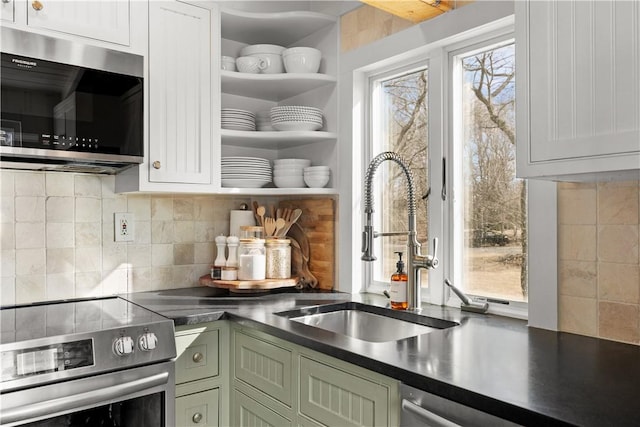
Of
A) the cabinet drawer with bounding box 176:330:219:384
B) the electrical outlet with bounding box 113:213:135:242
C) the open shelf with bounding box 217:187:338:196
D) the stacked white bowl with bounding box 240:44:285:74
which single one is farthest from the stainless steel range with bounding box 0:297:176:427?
the stacked white bowl with bounding box 240:44:285:74

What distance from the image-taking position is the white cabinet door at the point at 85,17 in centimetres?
188

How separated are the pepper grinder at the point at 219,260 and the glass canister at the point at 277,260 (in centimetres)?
22

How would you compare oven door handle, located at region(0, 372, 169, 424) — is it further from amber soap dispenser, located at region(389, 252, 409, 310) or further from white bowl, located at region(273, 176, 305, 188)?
white bowl, located at region(273, 176, 305, 188)

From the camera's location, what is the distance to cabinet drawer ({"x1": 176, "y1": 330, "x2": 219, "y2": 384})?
1905mm

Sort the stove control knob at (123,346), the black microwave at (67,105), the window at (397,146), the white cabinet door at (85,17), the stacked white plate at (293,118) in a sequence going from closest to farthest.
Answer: the stove control knob at (123,346), the black microwave at (67,105), the white cabinet door at (85,17), the window at (397,146), the stacked white plate at (293,118)

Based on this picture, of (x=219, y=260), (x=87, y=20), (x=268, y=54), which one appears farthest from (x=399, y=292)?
(x=87, y=20)

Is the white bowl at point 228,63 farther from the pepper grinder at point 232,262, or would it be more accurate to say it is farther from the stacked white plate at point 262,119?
the pepper grinder at point 232,262

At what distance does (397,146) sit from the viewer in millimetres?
2375

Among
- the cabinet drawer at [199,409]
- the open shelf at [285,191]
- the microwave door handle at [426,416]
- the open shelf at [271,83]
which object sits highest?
the open shelf at [271,83]

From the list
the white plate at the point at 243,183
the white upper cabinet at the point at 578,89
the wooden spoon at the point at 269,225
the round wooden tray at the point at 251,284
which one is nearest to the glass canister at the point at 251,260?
the round wooden tray at the point at 251,284

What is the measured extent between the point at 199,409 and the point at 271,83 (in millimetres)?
1529

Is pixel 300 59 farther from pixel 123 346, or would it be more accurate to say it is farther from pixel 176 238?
pixel 123 346

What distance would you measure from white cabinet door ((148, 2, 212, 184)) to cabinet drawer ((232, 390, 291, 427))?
94cm

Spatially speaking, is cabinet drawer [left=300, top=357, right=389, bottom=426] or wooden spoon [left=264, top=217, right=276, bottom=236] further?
wooden spoon [left=264, top=217, right=276, bottom=236]
